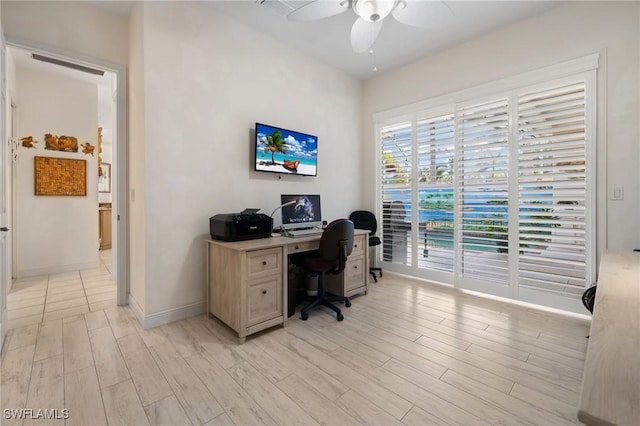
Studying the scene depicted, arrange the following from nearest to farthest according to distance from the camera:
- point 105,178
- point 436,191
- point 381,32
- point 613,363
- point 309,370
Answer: point 613,363 → point 309,370 → point 381,32 → point 436,191 → point 105,178

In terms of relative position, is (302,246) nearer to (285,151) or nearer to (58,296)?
(285,151)

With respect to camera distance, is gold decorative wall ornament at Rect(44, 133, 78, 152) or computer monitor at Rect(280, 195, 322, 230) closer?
computer monitor at Rect(280, 195, 322, 230)

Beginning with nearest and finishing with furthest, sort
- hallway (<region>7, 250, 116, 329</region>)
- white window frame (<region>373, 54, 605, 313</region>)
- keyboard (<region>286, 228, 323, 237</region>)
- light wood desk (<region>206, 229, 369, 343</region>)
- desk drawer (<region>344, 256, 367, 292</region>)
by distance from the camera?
light wood desk (<region>206, 229, 369, 343</region>)
white window frame (<region>373, 54, 605, 313</region>)
hallway (<region>7, 250, 116, 329</region>)
keyboard (<region>286, 228, 323, 237</region>)
desk drawer (<region>344, 256, 367, 292</region>)

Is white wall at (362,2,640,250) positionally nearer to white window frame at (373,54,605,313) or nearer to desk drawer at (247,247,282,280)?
white window frame at (373,54,605,313)

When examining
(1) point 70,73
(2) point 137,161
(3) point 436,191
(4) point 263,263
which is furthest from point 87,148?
(3) point 436,191

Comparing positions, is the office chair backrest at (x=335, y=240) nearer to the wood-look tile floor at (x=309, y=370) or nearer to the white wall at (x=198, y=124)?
the wood-look tile floor at (x=309, y=370)

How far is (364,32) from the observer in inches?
91.8

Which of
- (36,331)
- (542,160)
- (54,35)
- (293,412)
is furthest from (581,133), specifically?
(36,331)

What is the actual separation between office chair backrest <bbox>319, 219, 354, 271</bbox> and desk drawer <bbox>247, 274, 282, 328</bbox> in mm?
477

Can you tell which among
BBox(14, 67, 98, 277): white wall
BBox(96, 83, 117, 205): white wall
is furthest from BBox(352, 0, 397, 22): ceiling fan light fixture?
BBox(14, 67, 98, 277): white wall

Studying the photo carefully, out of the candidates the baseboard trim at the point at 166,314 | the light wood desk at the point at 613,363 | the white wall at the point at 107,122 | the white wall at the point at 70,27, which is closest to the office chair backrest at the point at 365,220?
the baseboard trim at the point at 166,314

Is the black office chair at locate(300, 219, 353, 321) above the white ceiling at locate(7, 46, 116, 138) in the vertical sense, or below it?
below

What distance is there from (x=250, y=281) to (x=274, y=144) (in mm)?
1585

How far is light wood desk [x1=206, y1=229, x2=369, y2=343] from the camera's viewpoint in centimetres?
217
